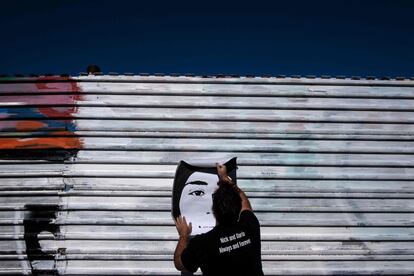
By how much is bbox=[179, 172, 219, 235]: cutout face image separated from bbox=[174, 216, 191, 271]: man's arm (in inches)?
4.0

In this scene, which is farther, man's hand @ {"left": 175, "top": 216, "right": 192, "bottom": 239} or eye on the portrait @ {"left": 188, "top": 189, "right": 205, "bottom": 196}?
eye on the portrait @ {"left": 188, "top": 189, "right": 205, "bottom": 196}

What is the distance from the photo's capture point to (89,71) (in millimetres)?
4801

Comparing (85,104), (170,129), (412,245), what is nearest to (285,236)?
(412,245)

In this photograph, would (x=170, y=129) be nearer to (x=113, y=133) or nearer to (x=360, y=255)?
(x=113, y=133)

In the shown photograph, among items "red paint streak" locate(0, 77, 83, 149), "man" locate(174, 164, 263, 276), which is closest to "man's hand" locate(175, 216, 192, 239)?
"man" locate(174, 164, 263, 276)

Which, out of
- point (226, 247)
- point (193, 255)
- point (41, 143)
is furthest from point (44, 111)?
point (226, 247)

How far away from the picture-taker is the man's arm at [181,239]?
3234 millimetres

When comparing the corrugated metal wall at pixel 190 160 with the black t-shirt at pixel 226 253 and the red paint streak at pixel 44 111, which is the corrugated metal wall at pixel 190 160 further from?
the black t-shirt at pixel 226 253

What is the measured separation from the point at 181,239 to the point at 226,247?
1.91ft

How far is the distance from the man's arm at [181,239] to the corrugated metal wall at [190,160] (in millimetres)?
606

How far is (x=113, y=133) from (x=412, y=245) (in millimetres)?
3945

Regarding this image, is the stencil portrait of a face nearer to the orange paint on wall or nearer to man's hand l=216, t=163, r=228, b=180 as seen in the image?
man's hand l=216, t=163, r=228, b=180

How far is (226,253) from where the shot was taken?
3.01 metres

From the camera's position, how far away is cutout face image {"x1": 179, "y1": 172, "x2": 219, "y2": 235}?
12.9ft
